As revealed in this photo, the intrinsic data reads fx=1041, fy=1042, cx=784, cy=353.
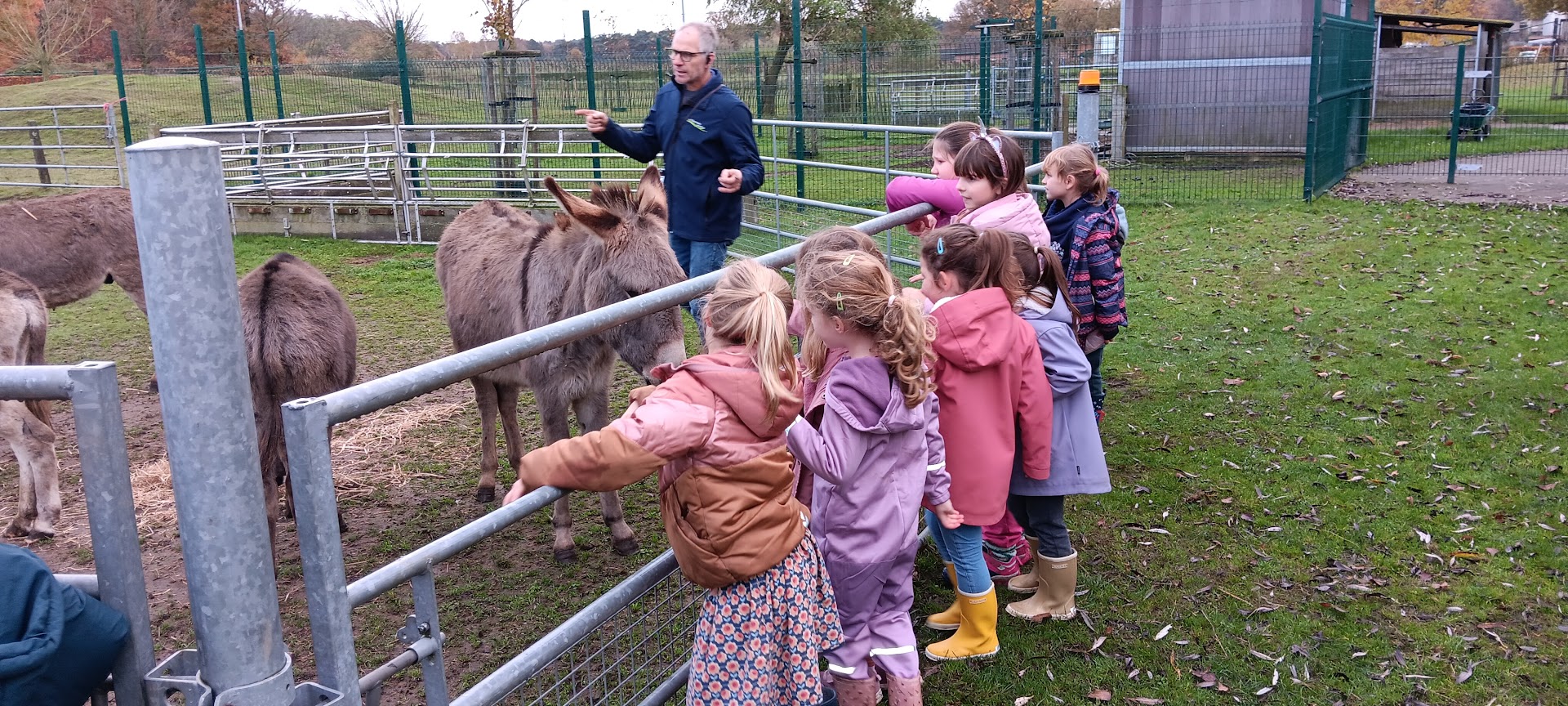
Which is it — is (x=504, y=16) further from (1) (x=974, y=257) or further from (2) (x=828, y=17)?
(1) (x=974, y=257)

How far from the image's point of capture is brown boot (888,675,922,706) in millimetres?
3027

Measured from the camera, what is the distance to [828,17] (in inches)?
984

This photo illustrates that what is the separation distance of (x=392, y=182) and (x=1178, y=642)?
498 inches

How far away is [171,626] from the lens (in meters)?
4.19

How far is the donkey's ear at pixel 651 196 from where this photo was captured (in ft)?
15.2

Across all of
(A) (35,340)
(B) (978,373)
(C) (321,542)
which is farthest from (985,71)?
(C) (321,542)

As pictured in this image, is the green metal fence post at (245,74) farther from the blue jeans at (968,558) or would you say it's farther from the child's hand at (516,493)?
the child's hand at (516,493)

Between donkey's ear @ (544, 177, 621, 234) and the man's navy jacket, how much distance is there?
1475mm

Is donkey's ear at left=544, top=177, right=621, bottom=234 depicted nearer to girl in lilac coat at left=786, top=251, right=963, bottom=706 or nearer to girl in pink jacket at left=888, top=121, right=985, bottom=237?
girl in pink jacket at left=888, top=121, right=985, bottom=237

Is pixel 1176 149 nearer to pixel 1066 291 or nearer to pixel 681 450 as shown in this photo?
pixel 1066 291

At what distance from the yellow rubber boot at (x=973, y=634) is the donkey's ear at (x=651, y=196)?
216 centimetres

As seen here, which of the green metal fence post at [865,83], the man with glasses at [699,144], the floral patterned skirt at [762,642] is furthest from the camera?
the green metal fence post at [865,83]

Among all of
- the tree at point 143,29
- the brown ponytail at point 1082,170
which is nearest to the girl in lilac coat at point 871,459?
the brown ponytail at point 1082,170

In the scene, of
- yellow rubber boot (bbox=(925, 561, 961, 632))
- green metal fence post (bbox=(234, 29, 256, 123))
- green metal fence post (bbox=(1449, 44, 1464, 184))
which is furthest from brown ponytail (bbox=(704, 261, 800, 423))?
green metal fence post (bbox=(234, 29, 256, 123))
